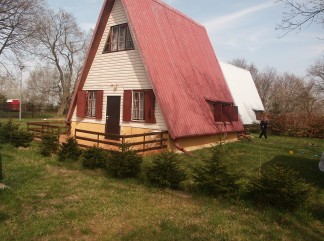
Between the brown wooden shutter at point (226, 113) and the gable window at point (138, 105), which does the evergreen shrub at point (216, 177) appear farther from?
the brown wooden shutter at point (226, 113)

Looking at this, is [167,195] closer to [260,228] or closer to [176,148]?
[260,228]

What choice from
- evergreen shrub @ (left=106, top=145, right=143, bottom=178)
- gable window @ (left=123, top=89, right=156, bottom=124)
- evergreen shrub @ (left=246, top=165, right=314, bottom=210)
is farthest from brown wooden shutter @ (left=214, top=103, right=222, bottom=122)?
evergreen shrub @ (left=246, top=165, right=314, bottom=210)

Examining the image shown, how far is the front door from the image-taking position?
16.4 metres

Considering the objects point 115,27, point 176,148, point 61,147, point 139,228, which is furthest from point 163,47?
point 139,228

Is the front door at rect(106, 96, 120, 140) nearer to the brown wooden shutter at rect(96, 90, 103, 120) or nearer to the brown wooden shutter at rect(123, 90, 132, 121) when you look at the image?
the brown wooden shutter at rect(96, 90, 103, 120)

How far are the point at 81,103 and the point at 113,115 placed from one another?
287 cm

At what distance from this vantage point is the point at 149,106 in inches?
584

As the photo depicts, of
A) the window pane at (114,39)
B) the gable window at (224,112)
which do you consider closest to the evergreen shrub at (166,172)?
the gable window at (224,112)

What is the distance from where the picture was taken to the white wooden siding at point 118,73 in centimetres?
1508

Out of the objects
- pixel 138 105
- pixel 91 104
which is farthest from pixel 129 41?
pixel 91 104

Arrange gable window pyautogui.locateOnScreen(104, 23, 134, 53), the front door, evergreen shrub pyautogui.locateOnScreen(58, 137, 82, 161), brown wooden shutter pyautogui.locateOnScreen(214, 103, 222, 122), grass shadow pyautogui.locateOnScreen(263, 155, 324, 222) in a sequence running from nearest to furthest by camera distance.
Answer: grass shadow pyautogui.locateOnScreen(263, 155, 324, 222)
evergreen shrub pyautogui.locateOnScreen(58, 137, 82, 161)
gable window pyautogui.locateOnScreen(104, 23, 134, 53)
the front door
brown wooden shutter pyautogui.locateOnScreen(214, 103, 222, 122)

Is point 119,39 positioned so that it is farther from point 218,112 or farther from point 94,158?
point 94,158

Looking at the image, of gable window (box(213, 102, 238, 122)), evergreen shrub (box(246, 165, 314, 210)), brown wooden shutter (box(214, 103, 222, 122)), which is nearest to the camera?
evergreen shrub (box(246, 165, 314, 210))

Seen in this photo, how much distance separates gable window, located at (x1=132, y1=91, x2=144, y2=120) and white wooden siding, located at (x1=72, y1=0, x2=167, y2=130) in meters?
0.35
